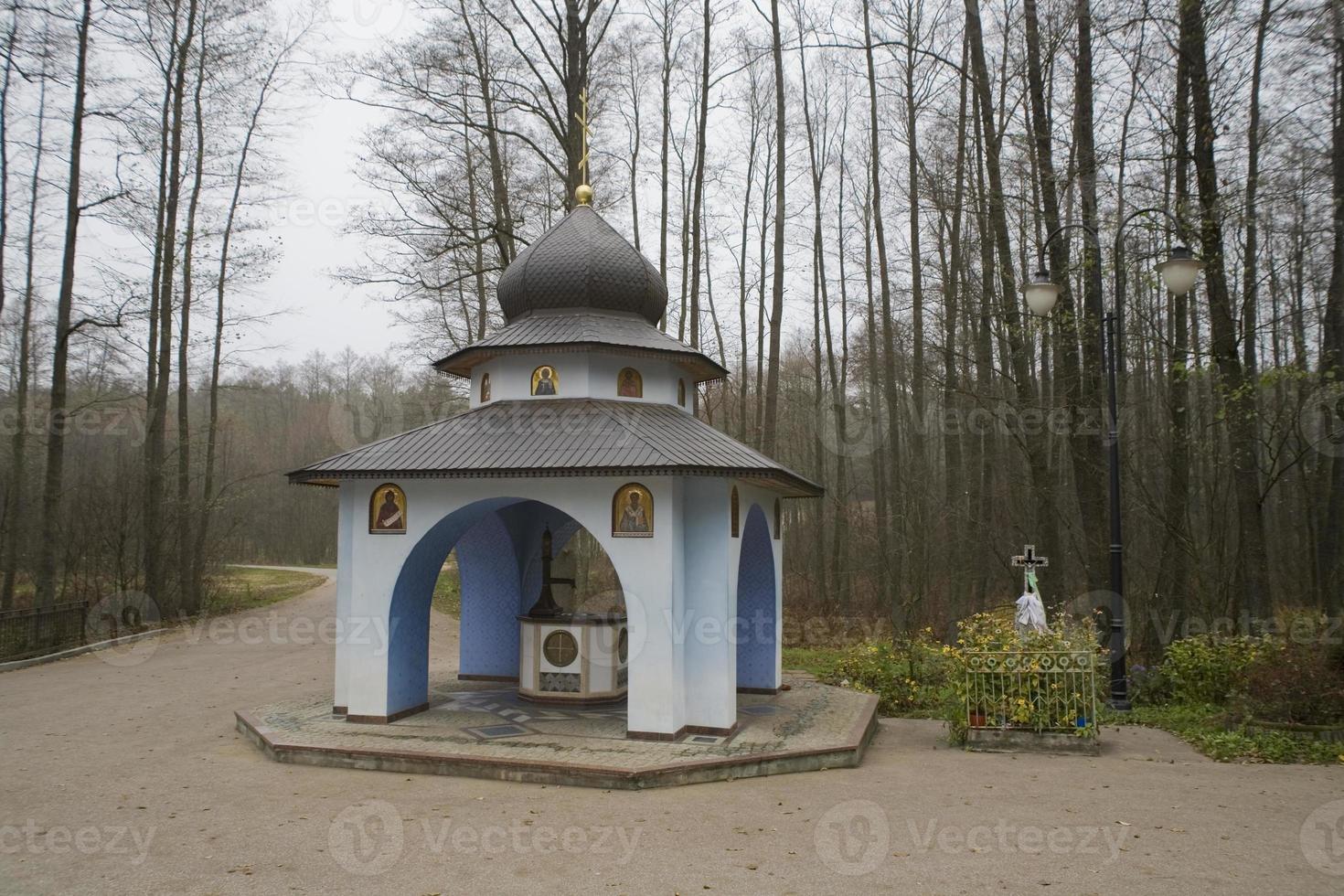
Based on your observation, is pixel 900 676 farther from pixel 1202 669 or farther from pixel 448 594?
pixel 448 594

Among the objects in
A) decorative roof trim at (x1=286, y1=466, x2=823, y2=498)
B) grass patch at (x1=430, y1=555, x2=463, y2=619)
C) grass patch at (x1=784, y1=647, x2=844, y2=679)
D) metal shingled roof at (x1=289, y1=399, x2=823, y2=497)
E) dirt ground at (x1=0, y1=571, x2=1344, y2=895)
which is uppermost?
metal shingled roof at (x1=289, y1=399, x2=823, y2=497)

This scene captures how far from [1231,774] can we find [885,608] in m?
12.5

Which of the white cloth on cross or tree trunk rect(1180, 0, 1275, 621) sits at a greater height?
tree trunk rect(1180, 0, 1275, 621)

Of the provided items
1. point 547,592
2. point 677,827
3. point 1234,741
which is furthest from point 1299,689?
point 547,592

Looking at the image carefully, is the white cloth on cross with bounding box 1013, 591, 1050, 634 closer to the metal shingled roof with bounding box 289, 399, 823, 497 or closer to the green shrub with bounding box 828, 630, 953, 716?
the green shrub with bounding box 828, 630, 953, 716

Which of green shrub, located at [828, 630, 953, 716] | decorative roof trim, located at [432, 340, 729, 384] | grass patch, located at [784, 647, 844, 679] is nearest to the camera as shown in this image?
decorative roof trim, located at [432, 340, 729, 384]

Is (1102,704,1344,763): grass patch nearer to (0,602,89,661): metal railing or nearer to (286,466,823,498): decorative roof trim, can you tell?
(286,466,823,498): decorative roof trim

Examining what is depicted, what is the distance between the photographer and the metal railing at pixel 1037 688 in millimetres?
9602

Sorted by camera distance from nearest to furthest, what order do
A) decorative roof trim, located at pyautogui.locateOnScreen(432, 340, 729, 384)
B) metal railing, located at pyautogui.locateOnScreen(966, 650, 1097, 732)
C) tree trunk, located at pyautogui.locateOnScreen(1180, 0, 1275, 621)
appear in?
metal railing, located at pyautogui.locateOnScreen(966, 650, 1097, 732) < decorative roof trim, located at pyautogui.locateOnScreen(432, 340, 729, 384) < tree trunk, located at pyautogui.locateOnScreen(1180, 0, 1275, 621)

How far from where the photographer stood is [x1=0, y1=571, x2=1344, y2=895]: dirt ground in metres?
5.97

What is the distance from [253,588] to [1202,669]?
26.8 m

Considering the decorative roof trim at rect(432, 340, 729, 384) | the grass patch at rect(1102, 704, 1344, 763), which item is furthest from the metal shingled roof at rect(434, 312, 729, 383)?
the grass patch at rect(1102, 704, 1344, 763)

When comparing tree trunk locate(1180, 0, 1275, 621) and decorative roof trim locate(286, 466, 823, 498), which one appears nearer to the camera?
decorative roof trim locate(286, 466, 823, 498)

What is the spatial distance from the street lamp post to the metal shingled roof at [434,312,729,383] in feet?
14.0
